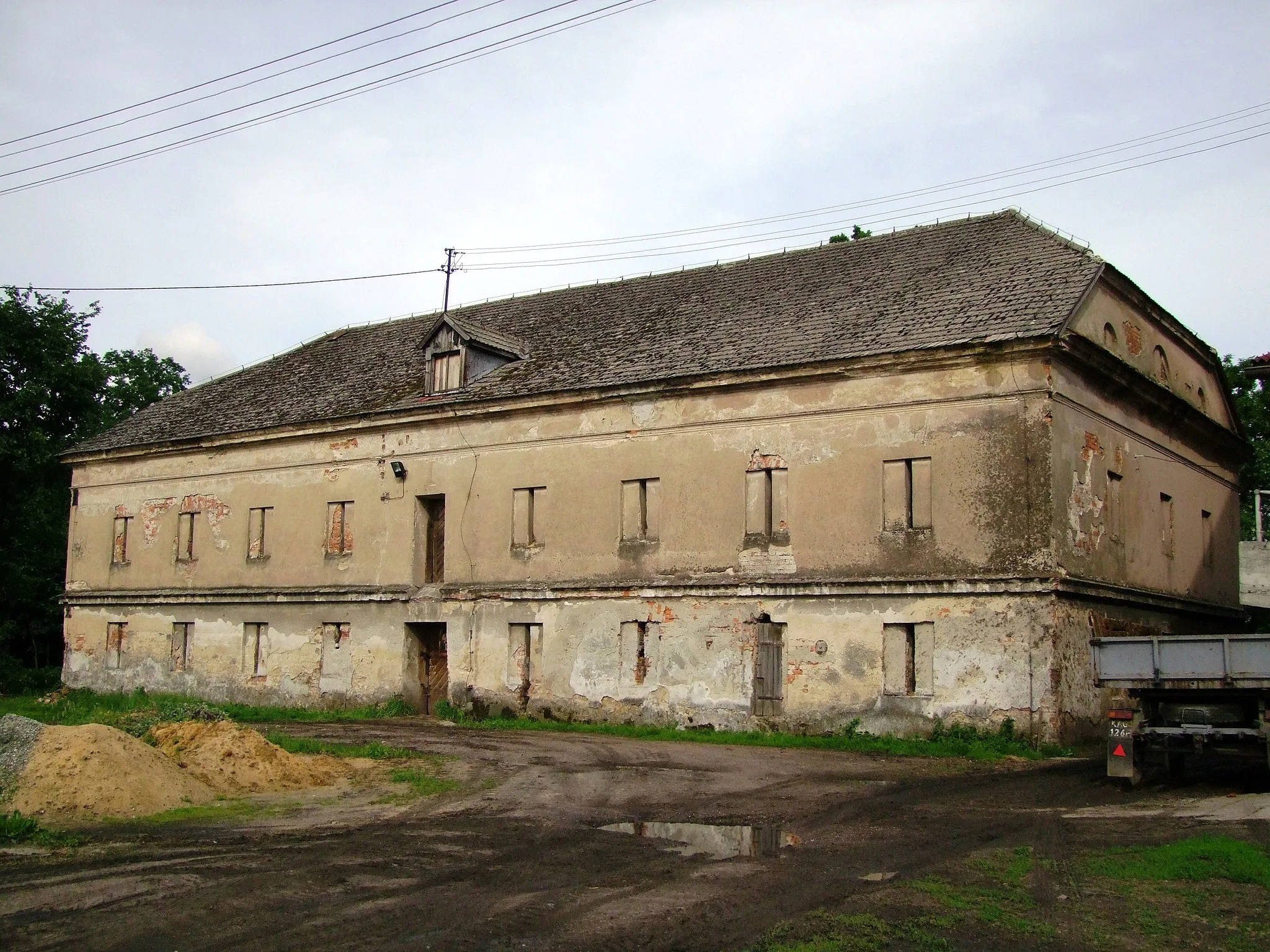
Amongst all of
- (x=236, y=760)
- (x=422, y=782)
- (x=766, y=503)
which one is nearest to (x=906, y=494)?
(x=766, y=503)

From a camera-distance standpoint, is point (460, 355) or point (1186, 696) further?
point (460, 355)

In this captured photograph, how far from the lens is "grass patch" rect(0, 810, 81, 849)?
1065cm

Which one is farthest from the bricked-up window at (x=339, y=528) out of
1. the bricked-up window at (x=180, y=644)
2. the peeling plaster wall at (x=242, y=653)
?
the bricked-up window at (x=180, y=644)

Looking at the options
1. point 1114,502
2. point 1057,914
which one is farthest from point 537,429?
point 1057,914

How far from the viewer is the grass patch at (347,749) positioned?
56.6ft

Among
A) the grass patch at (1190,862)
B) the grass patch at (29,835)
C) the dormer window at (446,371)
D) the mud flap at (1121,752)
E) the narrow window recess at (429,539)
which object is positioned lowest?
the grass patch at (29,835)

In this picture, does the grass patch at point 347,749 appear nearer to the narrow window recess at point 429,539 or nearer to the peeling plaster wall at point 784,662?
the peeling plaster wall at point 784,662

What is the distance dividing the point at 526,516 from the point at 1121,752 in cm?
1371

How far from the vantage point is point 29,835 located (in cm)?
1094

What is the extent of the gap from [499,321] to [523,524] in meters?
7.39

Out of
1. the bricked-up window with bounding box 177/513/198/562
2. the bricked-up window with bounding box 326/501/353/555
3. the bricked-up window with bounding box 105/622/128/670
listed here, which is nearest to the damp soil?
the bricked-up window with bounding box 326/501/353/555

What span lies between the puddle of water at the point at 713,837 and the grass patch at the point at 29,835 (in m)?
4.88

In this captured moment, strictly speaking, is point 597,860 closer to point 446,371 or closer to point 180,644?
point 446,371

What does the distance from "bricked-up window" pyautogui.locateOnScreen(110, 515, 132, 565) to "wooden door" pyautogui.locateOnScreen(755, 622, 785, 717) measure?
18932mm
